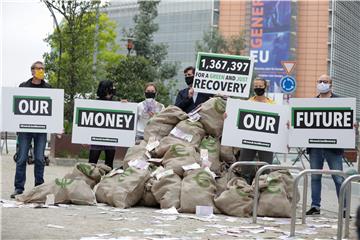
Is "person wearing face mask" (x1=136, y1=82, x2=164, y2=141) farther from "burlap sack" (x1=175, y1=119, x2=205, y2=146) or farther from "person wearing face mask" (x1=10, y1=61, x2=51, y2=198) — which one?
"person wearing face mask" (x1=10, y1=61, x2=51, y2=198)

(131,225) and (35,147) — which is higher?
(35,147)

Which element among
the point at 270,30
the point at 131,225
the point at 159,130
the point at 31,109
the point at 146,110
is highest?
the point at 270,30

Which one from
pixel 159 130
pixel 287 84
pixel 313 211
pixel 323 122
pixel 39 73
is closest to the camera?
pixel 323 122

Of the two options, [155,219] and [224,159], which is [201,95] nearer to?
[224,159]

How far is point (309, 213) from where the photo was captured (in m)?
8.76

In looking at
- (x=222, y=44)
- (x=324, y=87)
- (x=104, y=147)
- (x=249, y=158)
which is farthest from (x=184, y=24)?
(x=324, y=87)

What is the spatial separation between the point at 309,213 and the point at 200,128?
1.96 m

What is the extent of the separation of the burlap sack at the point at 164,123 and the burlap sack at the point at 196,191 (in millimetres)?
1334

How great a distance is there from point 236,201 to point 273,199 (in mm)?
480

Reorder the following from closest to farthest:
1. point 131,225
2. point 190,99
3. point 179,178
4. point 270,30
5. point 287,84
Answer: point 131,225
point 179,178
point 190,99
point 287,84
point 270,30

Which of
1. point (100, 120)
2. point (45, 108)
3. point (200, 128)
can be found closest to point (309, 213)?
point (200, 128)

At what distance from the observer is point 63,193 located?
27.2 ft

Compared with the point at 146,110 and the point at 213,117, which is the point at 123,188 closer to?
the point at 213,117

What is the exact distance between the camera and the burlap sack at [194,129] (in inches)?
366
